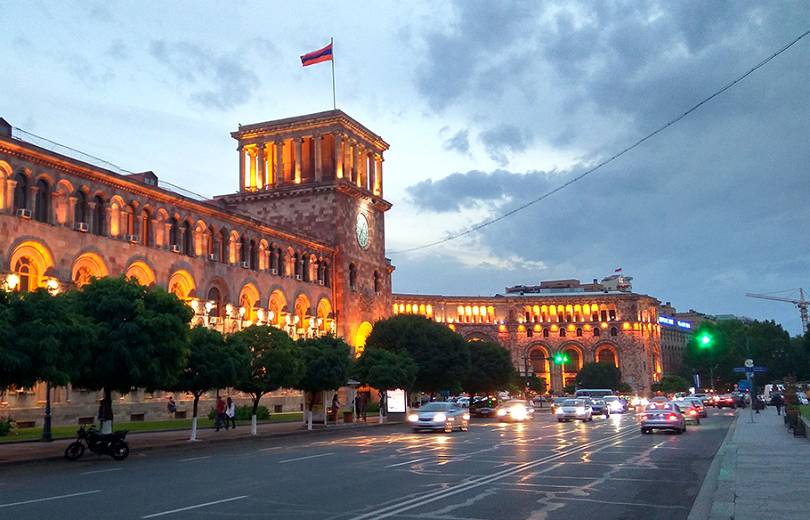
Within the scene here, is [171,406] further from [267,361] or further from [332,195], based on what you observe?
[332,195]

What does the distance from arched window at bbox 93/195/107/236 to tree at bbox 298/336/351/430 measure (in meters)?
12.6

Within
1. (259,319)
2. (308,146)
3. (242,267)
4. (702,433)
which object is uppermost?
(308,146)

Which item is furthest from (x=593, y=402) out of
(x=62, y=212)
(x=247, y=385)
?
(x=62, y=212)

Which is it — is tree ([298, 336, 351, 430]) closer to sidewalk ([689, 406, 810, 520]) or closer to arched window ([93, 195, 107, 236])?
arched window ([93, 195, 107, 236])

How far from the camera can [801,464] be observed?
18250 millimetres

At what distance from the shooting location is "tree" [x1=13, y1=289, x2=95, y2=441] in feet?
75.0

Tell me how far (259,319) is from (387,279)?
22225 millimetres

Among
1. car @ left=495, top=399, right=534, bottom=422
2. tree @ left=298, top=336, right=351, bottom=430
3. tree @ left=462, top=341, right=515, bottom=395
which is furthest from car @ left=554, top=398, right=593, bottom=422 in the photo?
tree @ left=462, top=341, right=515, bottom=395

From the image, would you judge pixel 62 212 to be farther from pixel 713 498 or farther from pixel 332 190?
pixel 713 498

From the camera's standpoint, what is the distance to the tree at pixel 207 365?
33.2 meters

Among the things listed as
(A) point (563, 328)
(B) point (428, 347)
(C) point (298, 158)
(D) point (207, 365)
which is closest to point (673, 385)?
(A) point (563, 328)

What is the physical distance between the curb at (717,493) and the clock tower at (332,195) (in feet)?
162

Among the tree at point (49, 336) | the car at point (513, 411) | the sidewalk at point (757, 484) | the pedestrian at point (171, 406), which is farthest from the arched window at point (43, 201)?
the sidewalk at point (757, 484)

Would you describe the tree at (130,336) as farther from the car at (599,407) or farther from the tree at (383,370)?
the car at (599,407)
